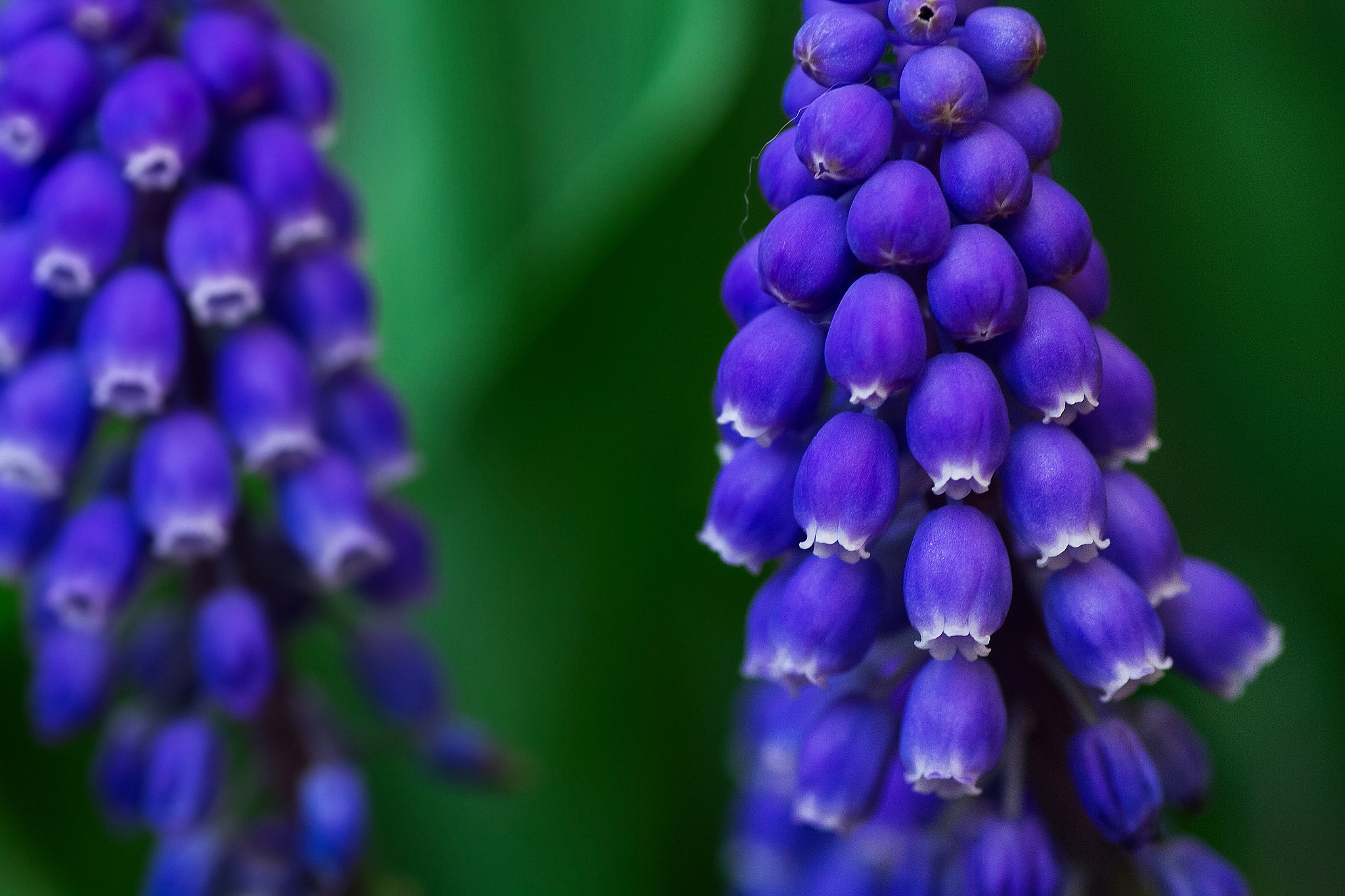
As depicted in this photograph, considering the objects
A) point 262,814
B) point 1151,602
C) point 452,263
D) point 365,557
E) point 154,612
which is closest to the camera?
point 1151,602

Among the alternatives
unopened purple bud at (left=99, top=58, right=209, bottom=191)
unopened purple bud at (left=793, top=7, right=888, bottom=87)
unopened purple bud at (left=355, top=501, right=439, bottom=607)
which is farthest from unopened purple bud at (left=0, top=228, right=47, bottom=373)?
unopened purple bud at (left=793, top=7, right=888, bottom=87)

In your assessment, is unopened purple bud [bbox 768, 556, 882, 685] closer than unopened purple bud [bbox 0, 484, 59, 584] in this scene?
Yes

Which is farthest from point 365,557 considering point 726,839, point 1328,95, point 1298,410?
point 1328,95

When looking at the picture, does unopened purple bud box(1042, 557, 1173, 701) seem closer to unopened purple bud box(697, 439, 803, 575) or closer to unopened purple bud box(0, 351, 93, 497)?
unopened purple bud box(697, 439, 803, 575)

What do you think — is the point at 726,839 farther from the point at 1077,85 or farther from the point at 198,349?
the point at 1077,85

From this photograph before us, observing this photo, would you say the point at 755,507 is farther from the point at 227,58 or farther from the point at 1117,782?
the point at 227,58
